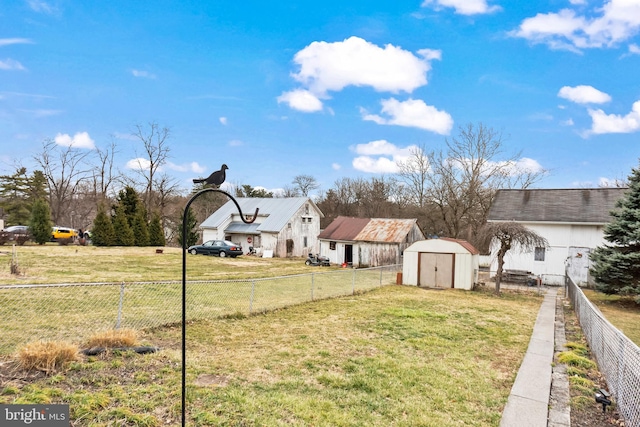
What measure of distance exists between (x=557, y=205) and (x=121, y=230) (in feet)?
116

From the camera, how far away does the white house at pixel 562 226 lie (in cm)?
2165

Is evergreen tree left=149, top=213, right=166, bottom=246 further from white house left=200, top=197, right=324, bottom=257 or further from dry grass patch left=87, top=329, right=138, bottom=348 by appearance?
dry grass patch left=87, top=329, right=138, bottom=348

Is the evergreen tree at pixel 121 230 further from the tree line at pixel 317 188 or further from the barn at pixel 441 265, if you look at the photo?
the barn at pixel 441 265

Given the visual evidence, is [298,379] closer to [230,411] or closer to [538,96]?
[230,411]

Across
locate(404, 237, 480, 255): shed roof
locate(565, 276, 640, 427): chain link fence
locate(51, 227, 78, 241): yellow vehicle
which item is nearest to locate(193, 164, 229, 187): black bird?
locate(565, 276, 640, 427): chain link fence

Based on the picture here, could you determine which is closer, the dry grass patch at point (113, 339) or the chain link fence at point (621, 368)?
the chain link fence at point (621, 368)

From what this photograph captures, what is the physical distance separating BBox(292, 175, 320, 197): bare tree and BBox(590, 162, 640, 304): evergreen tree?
44.1m

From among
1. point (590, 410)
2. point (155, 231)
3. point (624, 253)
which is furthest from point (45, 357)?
point (155, 231)

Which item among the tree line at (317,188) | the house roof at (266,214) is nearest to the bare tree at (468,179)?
the tree line at (317,188)

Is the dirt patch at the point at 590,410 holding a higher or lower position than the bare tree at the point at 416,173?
lower

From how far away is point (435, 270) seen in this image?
60.1 feet

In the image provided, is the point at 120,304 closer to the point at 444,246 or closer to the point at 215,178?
the point at 215,178

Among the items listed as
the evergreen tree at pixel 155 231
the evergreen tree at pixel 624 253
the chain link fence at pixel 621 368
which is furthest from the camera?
the evergreen tree at pixel 155 231

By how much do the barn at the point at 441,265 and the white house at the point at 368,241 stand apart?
23.0ft
